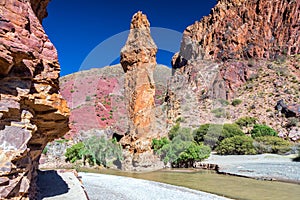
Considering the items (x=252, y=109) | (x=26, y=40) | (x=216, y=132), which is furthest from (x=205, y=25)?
(x=26, y=40)

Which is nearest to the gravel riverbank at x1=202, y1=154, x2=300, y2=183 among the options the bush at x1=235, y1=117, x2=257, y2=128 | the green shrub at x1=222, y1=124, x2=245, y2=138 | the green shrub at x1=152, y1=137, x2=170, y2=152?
the green shrub at x1=152, y1=137, x2=170, y2=152

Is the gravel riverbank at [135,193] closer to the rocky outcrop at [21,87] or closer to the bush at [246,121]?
the rocky outcrop at [21,87]

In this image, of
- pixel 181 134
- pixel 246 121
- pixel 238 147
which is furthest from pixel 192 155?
pixel 246 121

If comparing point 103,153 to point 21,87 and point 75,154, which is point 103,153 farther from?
point 21,87

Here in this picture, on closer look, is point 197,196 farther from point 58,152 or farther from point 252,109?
point 252,109

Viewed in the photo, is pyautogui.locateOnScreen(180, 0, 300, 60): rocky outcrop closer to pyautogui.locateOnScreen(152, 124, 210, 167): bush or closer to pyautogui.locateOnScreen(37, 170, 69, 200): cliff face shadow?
pyautogui.locateOnScreen(152, 124, 210, 167): bush

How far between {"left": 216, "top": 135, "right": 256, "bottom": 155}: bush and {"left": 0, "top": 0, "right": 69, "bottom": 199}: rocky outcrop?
26840 millimetres

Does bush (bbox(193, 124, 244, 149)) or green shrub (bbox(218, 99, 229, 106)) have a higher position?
green shrub (bbox(218, 99, 229, 106))

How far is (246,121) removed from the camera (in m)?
41.3

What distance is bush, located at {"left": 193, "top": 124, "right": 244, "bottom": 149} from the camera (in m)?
34.1

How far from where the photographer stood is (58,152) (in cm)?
2722

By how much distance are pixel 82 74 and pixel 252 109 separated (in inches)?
1808

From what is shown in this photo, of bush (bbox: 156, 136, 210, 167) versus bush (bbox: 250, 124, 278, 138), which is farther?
bush (bbox: 250, 124, 278, 138)

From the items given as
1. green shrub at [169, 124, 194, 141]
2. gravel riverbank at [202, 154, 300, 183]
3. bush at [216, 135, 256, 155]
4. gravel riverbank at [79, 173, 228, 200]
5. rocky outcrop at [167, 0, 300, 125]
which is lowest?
gravel riverbank at [79, 173, 228, 200]
